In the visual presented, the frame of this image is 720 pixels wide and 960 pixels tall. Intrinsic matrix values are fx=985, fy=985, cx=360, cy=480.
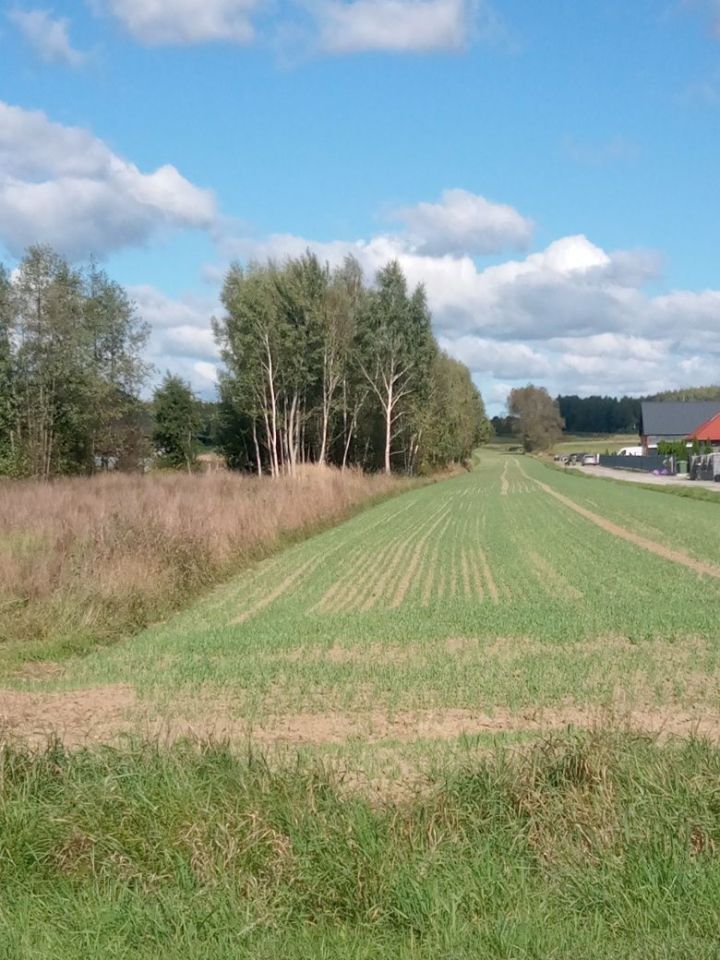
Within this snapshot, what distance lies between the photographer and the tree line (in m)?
44.3

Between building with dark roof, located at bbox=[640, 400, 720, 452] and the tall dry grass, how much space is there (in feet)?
323

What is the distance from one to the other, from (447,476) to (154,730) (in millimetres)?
76939

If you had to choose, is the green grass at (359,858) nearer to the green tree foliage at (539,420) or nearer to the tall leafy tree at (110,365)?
the tall leafy tree at (110,365)

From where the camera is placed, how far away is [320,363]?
2264 inches

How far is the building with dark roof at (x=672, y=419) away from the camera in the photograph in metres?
123

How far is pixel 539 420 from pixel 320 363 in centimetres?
11876

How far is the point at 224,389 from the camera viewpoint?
60.6m

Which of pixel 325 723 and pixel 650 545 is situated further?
pixel 650 545

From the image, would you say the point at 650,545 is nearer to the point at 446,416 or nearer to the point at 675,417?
the point at 446,416

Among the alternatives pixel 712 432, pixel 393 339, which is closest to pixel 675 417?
pixel 712 432

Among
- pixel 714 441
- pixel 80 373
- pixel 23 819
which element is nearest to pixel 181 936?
pixel 23 819

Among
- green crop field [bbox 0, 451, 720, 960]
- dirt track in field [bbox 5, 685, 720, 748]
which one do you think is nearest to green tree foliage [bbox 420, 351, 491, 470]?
green crop field [bbox 0, 451, 720, 960]

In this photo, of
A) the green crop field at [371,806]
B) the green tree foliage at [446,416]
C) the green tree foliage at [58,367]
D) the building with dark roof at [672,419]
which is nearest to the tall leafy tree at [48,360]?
the green tree foliage at [58,367]

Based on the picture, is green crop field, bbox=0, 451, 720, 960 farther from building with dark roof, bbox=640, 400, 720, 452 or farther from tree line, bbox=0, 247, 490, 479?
building with dark roof, bbox=640, 400, 720, 452
